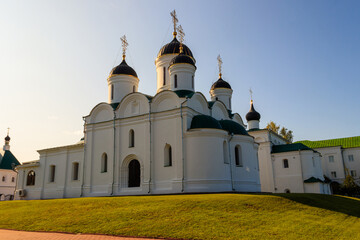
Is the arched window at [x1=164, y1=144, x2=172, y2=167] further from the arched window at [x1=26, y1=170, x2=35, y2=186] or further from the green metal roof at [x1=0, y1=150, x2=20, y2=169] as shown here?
the green metal roof at [x1=0, y1=150, x2=20, y2=169]

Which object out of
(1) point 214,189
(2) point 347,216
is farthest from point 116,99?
(2) point 347,216

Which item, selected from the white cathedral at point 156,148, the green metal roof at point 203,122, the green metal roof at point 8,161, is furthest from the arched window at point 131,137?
the green metal roof at point 8,161

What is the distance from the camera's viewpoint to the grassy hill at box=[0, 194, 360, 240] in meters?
9.91

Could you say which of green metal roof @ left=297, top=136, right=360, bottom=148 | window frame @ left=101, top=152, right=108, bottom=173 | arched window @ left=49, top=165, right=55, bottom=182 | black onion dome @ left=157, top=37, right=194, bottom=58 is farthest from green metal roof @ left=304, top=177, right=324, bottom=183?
arched window @ left=49, top=165, right=55, bottom=182

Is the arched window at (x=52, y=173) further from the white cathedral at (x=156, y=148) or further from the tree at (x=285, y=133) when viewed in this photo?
the tree at (x=285, y=133)

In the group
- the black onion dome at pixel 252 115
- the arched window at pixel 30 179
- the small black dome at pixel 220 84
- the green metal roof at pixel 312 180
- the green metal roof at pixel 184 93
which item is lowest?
the green metal roof at pixel 312 180

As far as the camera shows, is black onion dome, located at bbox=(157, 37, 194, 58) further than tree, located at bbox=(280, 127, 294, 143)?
No

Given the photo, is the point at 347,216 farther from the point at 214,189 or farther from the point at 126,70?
the point at 126,70

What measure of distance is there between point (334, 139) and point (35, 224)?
38306 mm

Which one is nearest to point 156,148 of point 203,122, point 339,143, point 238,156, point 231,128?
point 203,122

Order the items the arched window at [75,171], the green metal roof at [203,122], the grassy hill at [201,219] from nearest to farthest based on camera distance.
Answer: the grassy hill at [201,219] → the green metal roof at [203,122] → the arched window at [75,171]

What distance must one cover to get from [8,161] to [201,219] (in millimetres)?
40262

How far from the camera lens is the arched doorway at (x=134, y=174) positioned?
2225 centimetres

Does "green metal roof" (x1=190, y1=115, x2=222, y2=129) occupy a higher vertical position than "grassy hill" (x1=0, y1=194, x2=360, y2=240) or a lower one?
higher
